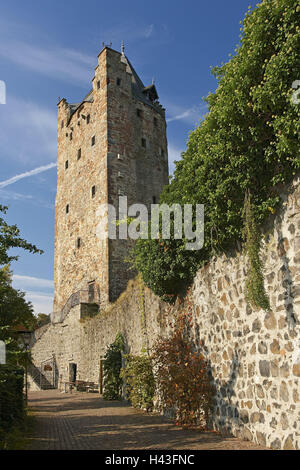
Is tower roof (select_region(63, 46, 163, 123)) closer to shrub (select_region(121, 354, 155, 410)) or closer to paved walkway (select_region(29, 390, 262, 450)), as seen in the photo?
shrub (select_region(121, 354, 155, 410))

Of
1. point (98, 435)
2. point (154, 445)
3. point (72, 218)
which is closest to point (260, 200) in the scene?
point (154, 445)

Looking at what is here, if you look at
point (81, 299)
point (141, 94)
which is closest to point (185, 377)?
point (81, 299)

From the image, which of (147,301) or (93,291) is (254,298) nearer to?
(147,301)

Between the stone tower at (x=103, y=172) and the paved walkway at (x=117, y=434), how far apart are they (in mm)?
11826

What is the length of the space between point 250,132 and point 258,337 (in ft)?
10.2

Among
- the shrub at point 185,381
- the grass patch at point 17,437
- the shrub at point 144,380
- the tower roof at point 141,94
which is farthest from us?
the tower roof at point 141,94

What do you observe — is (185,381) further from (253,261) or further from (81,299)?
(81,299)

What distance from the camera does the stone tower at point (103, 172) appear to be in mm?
23228

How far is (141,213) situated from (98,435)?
1794cm

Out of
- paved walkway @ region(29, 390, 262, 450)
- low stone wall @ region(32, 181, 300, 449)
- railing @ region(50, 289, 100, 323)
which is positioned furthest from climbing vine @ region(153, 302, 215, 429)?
railing @ region(50, 289, 100, 323)

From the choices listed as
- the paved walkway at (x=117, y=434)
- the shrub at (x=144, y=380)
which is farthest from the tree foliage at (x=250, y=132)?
the shrub at (x=144, y=380)

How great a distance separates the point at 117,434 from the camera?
25.0 ft

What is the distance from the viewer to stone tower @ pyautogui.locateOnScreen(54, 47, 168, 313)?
2323 cm

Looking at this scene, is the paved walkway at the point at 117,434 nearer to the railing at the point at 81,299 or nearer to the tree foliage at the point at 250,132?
the tree foliage at the point at 250,132
